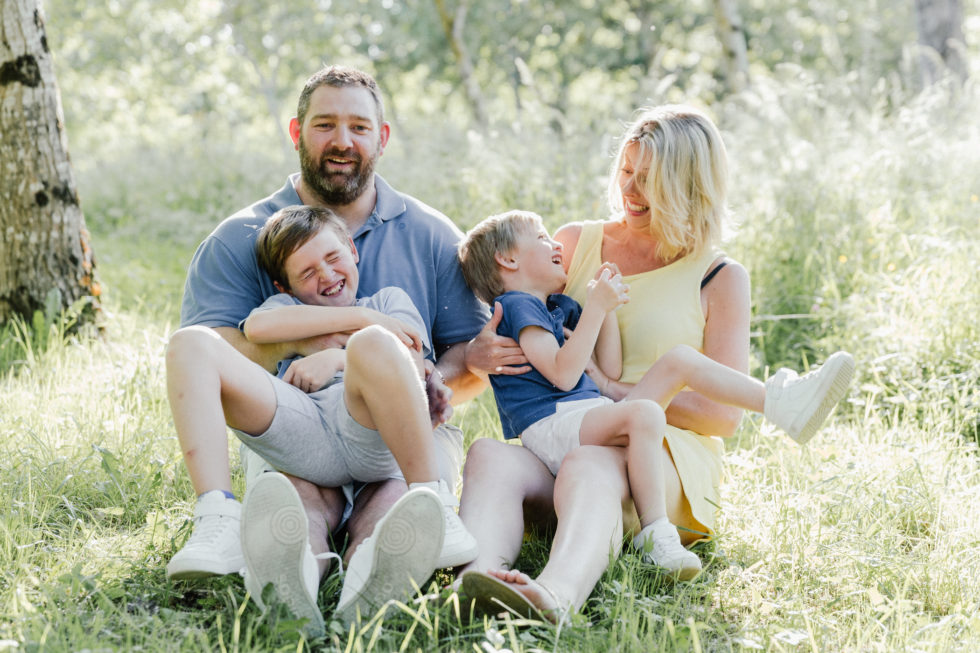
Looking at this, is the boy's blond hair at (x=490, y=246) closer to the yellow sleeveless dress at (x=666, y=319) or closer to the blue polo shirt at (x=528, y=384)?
the blue polo shirt at (x=528, y=384)

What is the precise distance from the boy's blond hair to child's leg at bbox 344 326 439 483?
0.75 metres

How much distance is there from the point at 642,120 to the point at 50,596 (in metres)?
2.24

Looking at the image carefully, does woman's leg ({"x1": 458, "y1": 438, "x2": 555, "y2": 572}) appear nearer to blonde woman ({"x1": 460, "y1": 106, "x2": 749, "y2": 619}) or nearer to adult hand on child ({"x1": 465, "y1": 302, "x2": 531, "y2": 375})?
blonde woman ({"x1": 460, "y1": 106, "x2": 749, "y2": 619})

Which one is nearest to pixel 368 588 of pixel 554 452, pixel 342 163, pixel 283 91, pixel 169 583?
pixel 169 583

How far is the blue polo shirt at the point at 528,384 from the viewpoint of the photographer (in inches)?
107

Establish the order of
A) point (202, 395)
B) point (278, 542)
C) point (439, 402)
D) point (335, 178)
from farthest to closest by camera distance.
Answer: point (335, 178) < point (439, 402) < point (202, 395) < point (278, 542)

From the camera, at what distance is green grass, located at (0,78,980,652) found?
211cm

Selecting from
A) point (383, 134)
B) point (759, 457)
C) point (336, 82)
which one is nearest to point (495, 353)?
point (383, 134)

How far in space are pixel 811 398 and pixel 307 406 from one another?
4.57 ft

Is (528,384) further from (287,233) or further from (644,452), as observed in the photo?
(287,233)

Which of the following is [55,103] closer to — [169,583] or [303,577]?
[169,583]

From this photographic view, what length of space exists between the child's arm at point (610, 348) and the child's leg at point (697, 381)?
0.18 m

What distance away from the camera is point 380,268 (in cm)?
304

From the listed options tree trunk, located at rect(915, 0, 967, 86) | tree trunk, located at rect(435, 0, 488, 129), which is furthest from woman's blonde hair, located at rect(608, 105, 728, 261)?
tree trunk, located at rect(435, 0, 488, 129)
